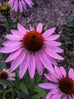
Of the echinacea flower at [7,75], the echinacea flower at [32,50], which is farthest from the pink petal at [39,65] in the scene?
the echinacea flower at [7,75]

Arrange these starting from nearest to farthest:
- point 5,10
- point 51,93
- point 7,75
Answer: point 51,93 < point 5,10 < point 7,75

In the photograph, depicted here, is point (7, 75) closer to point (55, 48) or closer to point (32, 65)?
point (32, 65)

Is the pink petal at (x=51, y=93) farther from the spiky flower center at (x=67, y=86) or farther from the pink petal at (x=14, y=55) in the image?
the pink petal at (x=14, y=55)

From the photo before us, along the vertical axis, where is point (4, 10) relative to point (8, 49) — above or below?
above

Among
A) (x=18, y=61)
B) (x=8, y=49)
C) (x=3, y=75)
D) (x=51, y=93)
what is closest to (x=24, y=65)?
(x=18, y=61)

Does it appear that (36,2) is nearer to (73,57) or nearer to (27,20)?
(27,20)

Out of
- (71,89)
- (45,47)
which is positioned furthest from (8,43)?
(71,89)

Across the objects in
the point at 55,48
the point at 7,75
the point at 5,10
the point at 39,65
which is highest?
the point at 5,10
